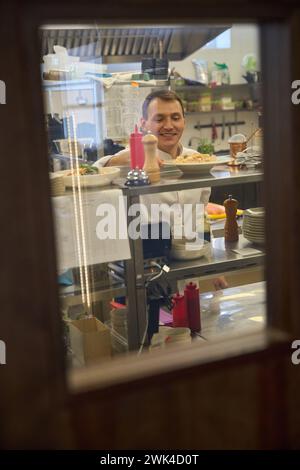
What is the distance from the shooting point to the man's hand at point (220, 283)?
1.99 metres

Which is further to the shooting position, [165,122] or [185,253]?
[165,122]

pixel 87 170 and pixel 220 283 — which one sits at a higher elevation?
pixel 87 170

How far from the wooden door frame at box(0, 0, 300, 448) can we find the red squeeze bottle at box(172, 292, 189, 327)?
1.34m

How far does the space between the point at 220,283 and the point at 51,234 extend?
174 centimetres

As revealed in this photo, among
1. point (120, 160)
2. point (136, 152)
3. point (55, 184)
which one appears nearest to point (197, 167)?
point (136, 152)

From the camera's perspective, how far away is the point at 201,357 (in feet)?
1.16

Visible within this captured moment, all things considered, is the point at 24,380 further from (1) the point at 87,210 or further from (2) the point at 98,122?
(2) the point at 98,122

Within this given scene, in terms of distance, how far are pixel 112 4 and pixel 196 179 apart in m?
1.51

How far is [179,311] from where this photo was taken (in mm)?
1738
